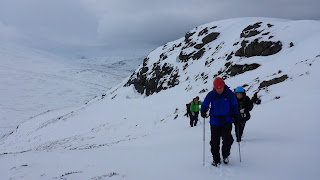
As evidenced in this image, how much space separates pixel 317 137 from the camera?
7262 mm

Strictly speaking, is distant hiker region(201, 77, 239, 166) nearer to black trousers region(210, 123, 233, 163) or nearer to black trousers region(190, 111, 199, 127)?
black trousers region(210, 123, 233, 163)

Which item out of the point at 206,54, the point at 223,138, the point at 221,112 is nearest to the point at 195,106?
the point at 223,138

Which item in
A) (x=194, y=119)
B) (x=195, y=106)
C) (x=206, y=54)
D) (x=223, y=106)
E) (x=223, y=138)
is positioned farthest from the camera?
(x=206, y=54)

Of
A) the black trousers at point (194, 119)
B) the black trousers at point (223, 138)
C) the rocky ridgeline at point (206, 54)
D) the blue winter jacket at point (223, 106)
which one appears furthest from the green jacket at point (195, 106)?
the rocky ridgeline at point (206, 54)

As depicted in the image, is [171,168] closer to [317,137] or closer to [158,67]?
[317,137]

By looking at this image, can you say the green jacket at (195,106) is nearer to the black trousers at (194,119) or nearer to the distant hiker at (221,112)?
the black trousers at (194,119)

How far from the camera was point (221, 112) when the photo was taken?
233 inches

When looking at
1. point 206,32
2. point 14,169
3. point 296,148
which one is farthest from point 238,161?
point 206,32

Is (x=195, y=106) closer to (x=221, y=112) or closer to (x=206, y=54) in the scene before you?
(x=221, y=112)

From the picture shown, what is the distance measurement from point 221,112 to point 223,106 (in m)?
0.17

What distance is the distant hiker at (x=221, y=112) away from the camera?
5852 mm

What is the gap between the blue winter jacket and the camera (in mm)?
5867

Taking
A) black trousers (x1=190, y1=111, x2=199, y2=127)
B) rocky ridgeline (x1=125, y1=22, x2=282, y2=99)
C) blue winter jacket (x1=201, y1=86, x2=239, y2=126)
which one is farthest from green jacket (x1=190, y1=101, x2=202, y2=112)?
rocky ridgeline (x1=125, y1=22, x2=282, y2=99)

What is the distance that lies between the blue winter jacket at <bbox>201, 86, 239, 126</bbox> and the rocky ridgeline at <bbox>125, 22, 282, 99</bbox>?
78.7 feet
